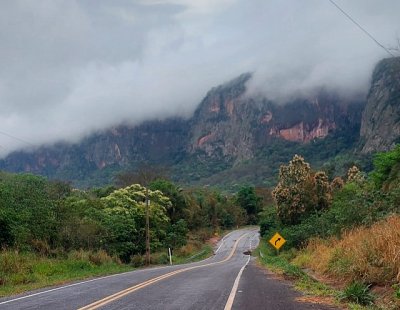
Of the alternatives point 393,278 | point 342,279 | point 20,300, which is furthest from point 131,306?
point 342,279

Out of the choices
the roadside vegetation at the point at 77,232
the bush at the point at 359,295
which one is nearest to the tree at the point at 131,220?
the roadside vegetation at the point at 77,232

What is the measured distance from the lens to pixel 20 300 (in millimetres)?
13258

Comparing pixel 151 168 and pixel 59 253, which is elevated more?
pixel 151 168

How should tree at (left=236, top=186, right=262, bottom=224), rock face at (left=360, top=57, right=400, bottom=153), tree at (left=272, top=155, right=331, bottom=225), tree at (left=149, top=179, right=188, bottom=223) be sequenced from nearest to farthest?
tree at (left=272, top=155, right=331, bottom=225) < tree at (left=149, top=179, right=188, bottom=223) < tree at (left=236, top=186, right=262, bottom=224) < rock face at (left=360, top=57, right=400, bottom=153)

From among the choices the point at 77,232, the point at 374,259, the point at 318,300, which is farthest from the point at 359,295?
the point at 77,232

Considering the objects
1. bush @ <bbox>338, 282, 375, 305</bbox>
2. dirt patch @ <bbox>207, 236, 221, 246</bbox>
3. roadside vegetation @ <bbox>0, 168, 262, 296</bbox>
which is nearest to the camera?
bush @ <bbox>338, 282, 375, 305</bbox>

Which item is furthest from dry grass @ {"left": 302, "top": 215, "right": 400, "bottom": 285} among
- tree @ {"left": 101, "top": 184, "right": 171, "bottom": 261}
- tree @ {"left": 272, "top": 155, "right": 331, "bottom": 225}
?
tree @ {"left": 272, "top": 155, "right": 331, "bottom": 225}

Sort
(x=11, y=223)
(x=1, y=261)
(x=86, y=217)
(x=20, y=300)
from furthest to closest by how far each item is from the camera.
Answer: (x=86, y=217) < (x=11, y=223) < (x=1, y=261) < (x=20, y=300)

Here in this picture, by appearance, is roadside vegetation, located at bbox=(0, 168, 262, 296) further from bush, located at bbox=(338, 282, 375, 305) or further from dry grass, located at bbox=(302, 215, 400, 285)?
bush, located at bbox=(338, 282, 375, 305)

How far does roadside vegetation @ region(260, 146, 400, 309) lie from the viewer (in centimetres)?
1088

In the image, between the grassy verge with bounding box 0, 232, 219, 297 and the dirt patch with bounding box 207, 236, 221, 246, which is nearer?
the grassy verge with bounding box 0, 232, 219, 297

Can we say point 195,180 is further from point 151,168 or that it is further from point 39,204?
point 39,204

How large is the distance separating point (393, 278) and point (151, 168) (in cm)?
9213

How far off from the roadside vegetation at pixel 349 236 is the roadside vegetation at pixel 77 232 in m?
10.8
